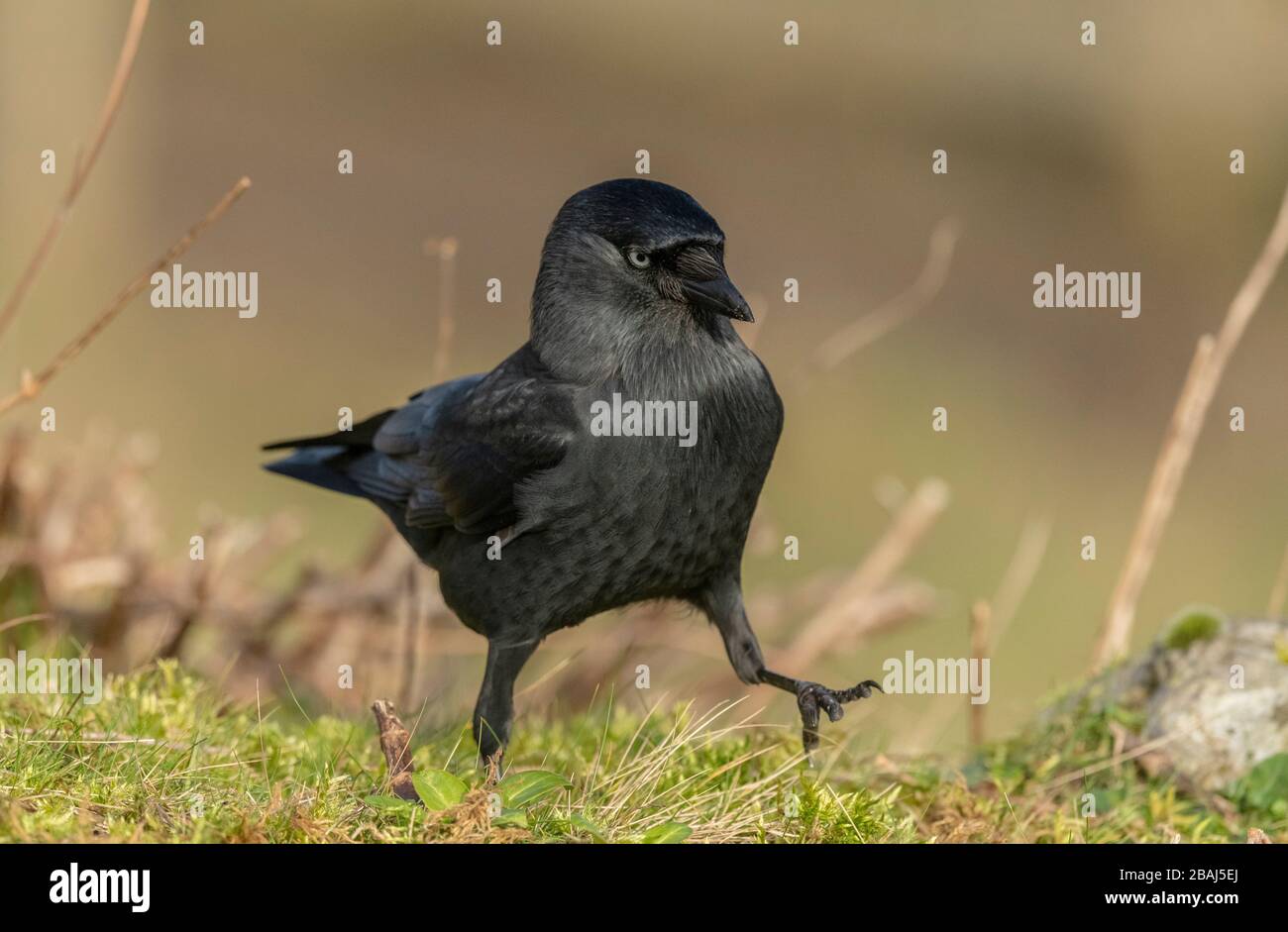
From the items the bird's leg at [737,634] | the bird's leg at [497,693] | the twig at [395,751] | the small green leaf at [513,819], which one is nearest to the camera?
the small green leaf at [513,819]

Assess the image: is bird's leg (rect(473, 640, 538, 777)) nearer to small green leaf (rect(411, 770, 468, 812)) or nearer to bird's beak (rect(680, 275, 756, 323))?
small green leaf (rect(411, 770, 468, 812))

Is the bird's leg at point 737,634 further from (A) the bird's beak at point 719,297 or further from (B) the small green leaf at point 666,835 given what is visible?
(B) the small green leaf at point 666,835

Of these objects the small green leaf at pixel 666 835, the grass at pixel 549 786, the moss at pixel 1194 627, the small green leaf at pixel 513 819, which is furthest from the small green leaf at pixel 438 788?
the moss at pixel 1194 627

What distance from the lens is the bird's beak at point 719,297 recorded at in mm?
3900

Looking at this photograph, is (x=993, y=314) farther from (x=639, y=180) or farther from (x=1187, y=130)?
(x=639, y=180)

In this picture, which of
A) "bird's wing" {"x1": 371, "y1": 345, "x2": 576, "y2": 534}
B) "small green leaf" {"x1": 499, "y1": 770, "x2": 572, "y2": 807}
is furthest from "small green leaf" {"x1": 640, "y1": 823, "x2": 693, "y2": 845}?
"bird's wing" {"x1": 371, "y1": 345, "x2": 576, "y2": 534}

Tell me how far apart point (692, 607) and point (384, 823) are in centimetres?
161

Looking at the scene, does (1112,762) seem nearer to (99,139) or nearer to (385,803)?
(385,803)

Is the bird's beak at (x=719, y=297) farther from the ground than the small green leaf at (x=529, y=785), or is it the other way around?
the bird's beak at (x=719, y=297)

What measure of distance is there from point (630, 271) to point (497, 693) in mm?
1285

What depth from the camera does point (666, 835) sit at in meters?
3.08

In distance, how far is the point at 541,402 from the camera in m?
4.16

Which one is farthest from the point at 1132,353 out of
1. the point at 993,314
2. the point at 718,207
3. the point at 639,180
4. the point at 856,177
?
the point at 639,180

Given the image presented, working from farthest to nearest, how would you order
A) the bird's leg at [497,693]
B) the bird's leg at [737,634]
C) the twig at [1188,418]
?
the twig at [1188,418] < the bird's leg at [737,634] < the bird's leg at [497,693]
